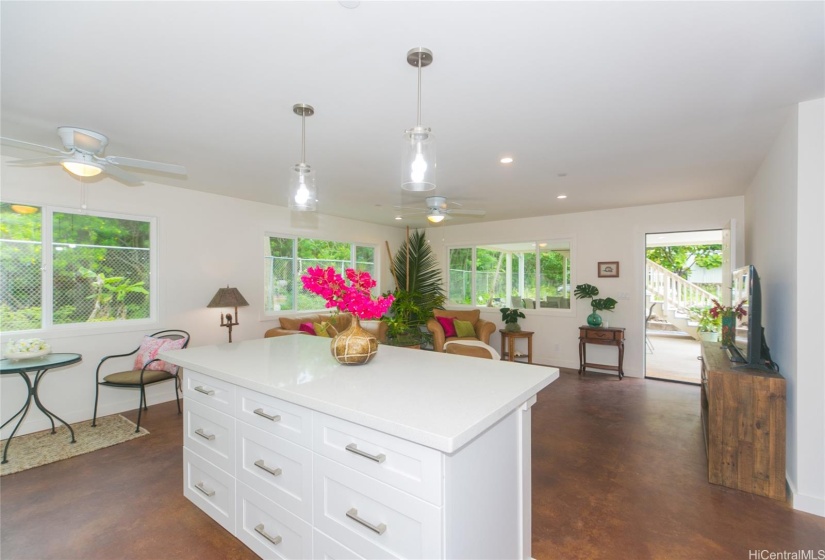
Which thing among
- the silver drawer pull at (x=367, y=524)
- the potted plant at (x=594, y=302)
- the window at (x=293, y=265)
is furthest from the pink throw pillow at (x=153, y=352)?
the potted plant at (x=594, y=302)

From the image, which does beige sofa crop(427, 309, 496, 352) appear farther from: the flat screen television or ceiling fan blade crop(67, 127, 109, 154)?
ceiling fan blade crop(67, 127, 109, 154)

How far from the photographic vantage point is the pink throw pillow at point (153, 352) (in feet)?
12.2

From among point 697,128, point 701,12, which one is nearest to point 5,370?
point 701,12

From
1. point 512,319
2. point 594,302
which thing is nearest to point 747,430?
point 594,302

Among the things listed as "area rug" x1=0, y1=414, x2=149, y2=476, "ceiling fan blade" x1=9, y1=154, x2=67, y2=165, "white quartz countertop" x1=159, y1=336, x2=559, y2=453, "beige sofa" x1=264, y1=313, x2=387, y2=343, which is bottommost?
"area rug" x1=0, y1=414, x2=149, y2=476

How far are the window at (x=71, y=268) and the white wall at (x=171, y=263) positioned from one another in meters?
0.14

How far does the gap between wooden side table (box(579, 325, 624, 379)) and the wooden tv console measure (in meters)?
2.72

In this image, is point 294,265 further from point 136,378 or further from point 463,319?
point 463,319

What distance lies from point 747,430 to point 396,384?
2.45m

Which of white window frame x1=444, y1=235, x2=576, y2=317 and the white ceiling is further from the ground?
the white ceiling

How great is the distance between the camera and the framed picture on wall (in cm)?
546

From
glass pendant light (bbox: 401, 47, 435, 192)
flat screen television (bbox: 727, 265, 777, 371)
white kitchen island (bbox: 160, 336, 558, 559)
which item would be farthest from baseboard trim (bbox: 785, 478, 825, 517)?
glass pendant light (bbox: 401, 47, 435, 192)

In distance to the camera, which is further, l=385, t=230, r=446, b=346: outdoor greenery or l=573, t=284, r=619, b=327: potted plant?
l=385, t=230, r=446, b=346: outdoor greenery

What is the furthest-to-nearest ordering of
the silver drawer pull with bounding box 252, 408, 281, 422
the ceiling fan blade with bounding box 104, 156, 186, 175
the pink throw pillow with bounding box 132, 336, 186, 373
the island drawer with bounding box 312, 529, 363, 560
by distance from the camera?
1. the pink throw pillow with bounding box 132, 336, 186, 373
2. the ceiling fan blade with bounding box 104, 156, 186, 175
3. the silver drawer pull with bounding box 252, 408, 281, 422
4. the island drawer with bounding box 312, 529, 363, 560
